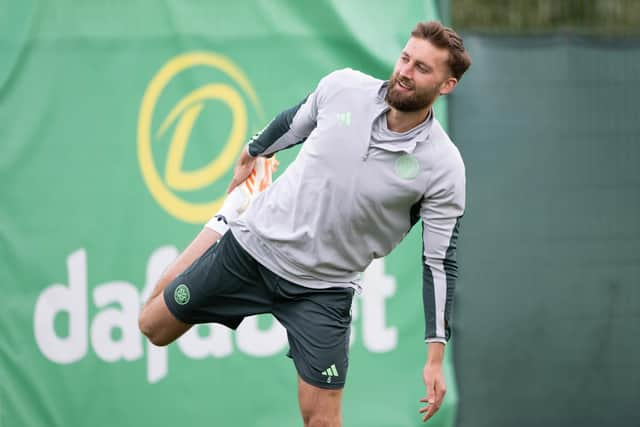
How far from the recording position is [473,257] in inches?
256

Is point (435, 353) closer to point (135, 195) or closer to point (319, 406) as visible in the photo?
point (319, 406)

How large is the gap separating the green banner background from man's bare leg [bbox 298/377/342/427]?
1.23 m

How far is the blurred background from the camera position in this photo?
5.91m

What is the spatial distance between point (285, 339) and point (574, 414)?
1898 mm

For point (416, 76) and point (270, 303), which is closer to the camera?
point (416, 76)

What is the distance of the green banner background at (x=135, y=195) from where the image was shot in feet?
19.3

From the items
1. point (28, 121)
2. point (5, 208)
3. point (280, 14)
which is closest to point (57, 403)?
point (5, 208)

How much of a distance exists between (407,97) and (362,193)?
1.48 ft

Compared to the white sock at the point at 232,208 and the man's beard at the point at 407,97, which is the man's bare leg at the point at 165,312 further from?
the man's beard at the point at 407,97

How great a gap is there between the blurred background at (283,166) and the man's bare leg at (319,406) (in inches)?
48.5

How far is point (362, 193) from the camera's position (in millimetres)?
4684

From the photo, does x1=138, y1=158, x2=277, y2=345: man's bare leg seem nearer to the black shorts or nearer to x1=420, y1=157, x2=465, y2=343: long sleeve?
the black shorts

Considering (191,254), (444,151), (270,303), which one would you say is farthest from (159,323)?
(444,151)

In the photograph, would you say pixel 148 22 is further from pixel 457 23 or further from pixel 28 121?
pixel 457 23
